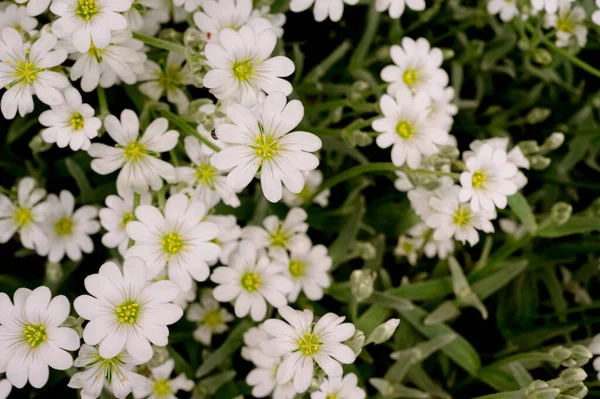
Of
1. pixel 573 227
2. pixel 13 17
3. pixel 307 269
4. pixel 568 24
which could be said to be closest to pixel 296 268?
pixel 307 269

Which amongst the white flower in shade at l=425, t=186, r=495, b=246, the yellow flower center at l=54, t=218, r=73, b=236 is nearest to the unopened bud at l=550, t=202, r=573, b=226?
the white flower in shade at l=425, t=186, r=495, b=246

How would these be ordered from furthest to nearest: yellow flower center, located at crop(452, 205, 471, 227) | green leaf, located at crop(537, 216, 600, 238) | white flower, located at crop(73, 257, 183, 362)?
green leaf, located at crop(537, 216, 600, 238), yellow flower center, located at crop(452, 205, 471, 227), white flower, located at crop(73, 257, 183, 362)

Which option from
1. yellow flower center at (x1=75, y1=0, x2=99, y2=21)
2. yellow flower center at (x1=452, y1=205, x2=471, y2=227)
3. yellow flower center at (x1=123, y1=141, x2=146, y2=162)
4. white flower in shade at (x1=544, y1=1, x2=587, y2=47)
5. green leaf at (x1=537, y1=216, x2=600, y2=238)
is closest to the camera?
yellow flower center at (x1=75, y1=0, x2=99, y2=21)

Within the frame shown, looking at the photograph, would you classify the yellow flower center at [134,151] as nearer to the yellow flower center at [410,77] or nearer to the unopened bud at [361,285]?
the unopened bud at [361,285]

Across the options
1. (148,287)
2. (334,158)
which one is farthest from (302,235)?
(148,287)

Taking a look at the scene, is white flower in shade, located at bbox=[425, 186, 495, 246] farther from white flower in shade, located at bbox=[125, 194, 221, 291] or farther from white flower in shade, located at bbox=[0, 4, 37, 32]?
white flower in shade, located at bbox=[0, 4, 37, 32]

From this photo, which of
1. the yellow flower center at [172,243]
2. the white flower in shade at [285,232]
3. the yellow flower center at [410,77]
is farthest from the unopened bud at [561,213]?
the yellow flower center at [172,243]
